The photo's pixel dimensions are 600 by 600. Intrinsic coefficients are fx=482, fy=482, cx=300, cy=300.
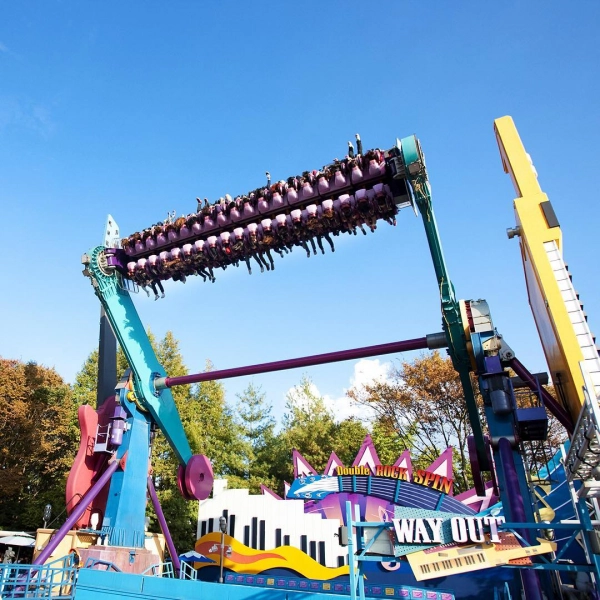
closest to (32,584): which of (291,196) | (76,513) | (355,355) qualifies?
(76,513)

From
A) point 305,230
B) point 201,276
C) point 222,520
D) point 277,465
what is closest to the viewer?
point 305,230

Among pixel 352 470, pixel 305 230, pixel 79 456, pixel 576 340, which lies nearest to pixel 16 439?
pixel 79 456

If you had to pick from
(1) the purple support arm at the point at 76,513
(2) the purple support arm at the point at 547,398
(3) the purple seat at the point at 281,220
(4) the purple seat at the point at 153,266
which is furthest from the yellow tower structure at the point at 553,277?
(1) the purple support arm at the point at 76,513

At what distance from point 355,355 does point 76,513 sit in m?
8.74

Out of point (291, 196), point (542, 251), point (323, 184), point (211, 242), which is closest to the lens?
point (542, 251)

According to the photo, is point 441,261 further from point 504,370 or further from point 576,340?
point 576,340

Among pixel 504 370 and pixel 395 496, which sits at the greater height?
pixel 504 370

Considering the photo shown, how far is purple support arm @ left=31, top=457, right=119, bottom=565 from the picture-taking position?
11.9 meters

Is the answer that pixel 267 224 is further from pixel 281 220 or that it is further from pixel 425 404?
pixel 425 404

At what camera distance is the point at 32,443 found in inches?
1029

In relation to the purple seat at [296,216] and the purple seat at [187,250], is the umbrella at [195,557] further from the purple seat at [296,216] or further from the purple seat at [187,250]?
the purple seat at [296,216]

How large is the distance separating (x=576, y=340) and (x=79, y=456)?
1423 cm

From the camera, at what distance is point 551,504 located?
14586 millimetres

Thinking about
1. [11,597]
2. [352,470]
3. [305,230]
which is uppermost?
[305,230]
